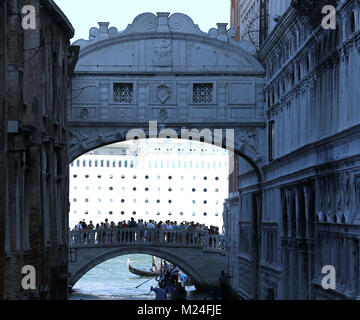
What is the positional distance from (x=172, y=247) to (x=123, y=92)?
35.3ft

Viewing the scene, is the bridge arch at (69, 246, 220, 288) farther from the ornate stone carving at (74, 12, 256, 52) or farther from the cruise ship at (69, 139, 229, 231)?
the cruise ship at (69, 139, 229, 231)

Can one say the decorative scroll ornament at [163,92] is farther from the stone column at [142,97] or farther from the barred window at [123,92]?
the barred window at [123,92]

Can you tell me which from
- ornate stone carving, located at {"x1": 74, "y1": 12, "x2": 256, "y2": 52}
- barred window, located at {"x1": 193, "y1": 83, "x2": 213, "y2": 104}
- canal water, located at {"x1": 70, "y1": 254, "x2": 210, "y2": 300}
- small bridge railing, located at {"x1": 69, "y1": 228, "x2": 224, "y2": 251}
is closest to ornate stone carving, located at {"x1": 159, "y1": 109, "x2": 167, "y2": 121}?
barred window, located at {"x1": 193, "y1": 83, "x2": 213, "y2": 104}

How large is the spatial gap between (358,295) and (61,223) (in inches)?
333

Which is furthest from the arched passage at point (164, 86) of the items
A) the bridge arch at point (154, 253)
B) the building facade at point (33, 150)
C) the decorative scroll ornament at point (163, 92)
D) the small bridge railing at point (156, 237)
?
the small bridge railing at point (156, 237)

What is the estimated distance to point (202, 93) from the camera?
25.4 metres

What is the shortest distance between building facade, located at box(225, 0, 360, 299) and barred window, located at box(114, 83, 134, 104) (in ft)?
11.8

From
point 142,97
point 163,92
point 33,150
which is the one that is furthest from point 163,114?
point 33,150

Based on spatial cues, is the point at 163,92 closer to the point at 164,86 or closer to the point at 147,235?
the point at 164,86

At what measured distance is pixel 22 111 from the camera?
49.9 ft

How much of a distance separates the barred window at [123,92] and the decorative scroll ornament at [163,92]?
71cm

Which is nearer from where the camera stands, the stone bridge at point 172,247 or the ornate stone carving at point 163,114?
the ornate stone carving at point 163,114

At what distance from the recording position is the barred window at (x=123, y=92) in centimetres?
2520
